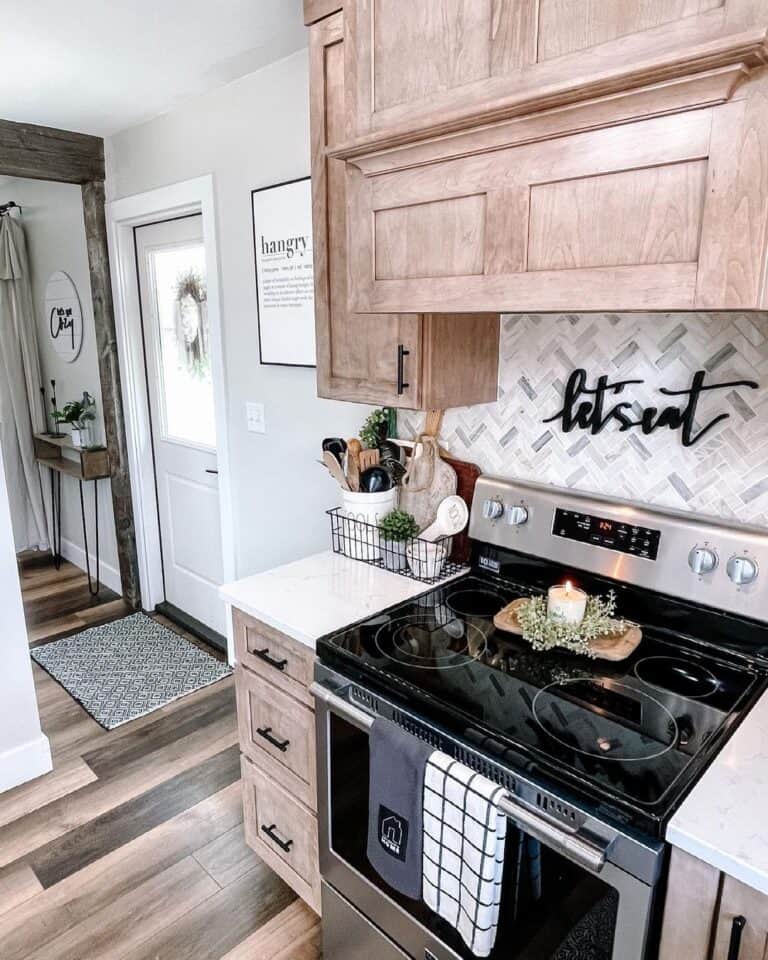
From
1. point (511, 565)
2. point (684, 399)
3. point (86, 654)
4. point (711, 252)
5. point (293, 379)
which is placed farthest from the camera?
point (86, 654)

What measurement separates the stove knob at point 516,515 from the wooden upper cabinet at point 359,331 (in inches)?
11.6

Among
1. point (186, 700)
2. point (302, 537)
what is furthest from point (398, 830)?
point (186, 700)

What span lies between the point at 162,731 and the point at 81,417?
194 cm

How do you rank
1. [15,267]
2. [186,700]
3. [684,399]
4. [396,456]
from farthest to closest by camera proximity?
[15,267], [186,700], [396,456], [684,399]

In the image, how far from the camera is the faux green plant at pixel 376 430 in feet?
6.66

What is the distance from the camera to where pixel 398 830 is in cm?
127

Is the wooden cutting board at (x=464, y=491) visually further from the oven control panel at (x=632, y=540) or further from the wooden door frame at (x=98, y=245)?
the wooden door frame at (x=98, y=245)

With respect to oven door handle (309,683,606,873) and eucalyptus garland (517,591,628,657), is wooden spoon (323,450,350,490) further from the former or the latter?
oven door handle (309,683,606,873)

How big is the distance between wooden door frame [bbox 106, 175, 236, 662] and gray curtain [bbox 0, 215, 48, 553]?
3.90 ft

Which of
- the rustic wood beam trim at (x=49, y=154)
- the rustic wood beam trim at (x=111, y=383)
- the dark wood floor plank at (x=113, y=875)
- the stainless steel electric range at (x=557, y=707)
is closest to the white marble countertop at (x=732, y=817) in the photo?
the stainless steel electric range at (x=557, y=707)

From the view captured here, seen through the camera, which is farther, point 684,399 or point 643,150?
point 684,399

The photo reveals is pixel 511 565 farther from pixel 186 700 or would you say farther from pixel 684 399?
pixel 186 700

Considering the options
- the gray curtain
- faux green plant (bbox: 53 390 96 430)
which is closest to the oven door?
faux green plant (bbox: 53 390 96 430)

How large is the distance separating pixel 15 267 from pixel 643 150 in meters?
4.02
